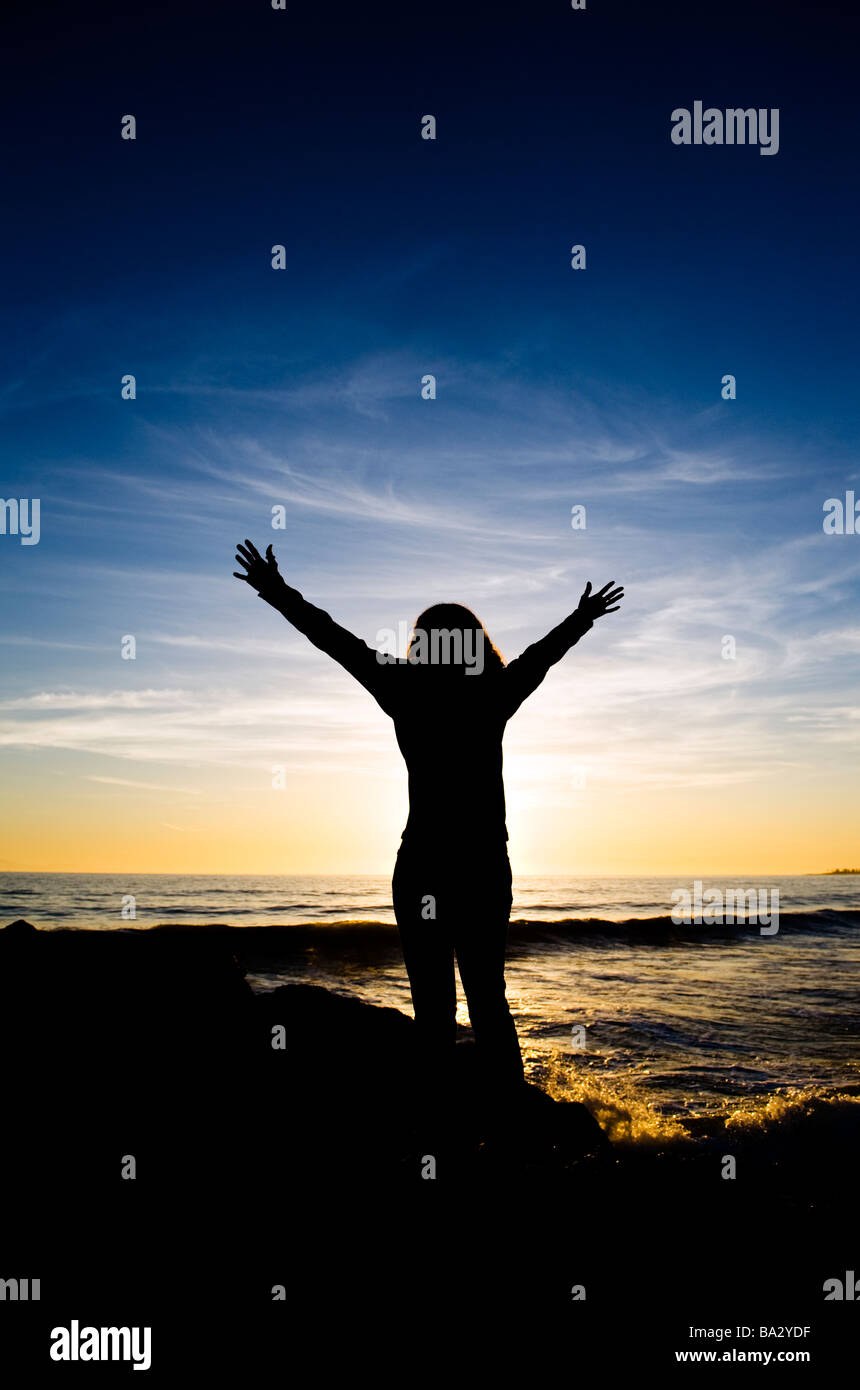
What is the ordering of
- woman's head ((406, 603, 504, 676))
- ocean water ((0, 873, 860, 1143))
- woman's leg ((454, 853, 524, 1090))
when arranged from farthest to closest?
A: ocean water ((0, 873, 860, 1143))
woman's head ((406, 603, 504, 676))
woman's leg ((454, 853, 524, 1090))

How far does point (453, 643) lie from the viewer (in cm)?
332

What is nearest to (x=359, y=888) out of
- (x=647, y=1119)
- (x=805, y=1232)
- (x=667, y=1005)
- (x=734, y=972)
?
(x=734, y=972)

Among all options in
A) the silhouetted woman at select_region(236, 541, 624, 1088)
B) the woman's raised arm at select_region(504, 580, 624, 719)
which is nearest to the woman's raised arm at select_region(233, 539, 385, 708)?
the silhouetted woman at select_region(236, 541, 624, 1088)

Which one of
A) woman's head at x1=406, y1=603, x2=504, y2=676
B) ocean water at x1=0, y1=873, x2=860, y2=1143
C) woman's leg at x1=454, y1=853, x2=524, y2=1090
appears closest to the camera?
woman's leg at x1=454, y1=853, x2=524, y2=1090

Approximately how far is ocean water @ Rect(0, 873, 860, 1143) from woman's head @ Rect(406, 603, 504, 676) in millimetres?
5239

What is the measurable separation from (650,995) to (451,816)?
12.1m

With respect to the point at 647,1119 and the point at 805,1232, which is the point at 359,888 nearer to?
the point at 647,1119

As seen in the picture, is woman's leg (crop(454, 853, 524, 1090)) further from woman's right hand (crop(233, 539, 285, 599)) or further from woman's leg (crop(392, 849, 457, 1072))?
woman's right hand (crop(233, 539, 285, 599))

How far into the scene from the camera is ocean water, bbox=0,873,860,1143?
7.07 meters

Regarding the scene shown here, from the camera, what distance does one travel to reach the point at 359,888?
4341 cm

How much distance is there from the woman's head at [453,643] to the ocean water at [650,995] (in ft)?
17.2

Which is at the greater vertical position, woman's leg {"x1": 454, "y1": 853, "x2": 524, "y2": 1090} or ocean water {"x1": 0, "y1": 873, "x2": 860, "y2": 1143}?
woman's leg {"x1": 454, "y1": 853, "x2": 524, "y2": 1090}

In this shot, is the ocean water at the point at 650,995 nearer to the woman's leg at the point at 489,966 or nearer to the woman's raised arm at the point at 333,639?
the woman's leg at the point at 489,966
